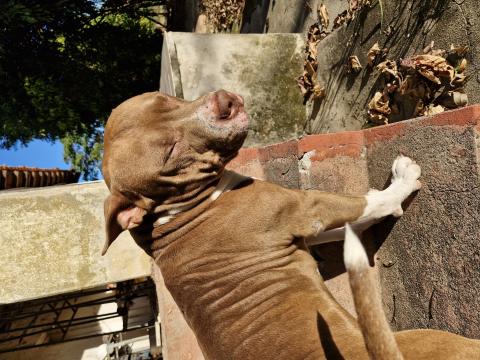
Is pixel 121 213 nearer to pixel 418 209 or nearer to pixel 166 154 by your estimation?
pixel 166 154

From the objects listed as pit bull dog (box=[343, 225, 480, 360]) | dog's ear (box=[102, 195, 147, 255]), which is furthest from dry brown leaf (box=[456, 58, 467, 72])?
dog's ear (box=[102, 195, 147, 255])

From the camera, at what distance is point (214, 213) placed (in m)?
2.86

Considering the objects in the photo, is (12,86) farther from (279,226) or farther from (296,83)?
(279,226)

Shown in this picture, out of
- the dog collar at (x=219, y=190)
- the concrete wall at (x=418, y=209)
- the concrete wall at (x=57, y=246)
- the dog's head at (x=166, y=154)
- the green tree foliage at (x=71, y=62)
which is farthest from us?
the green tree foliage at (x=71, y=62)

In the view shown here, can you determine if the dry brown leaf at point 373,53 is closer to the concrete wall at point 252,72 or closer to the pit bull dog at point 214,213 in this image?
the pit bull dog at point 214,213

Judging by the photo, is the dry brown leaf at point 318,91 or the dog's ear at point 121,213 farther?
the dry brown leaf at point 318,91

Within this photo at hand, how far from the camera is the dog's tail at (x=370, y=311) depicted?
1686 millimetres

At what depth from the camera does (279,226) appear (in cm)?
280

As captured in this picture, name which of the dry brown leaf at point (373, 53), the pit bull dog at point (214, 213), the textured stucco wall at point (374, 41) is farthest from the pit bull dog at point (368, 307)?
the dry brown leaf at point (373, 53)

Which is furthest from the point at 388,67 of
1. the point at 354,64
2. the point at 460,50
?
the point at 460,50

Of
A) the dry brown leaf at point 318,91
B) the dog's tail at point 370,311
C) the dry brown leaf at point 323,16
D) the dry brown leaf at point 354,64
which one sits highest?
the dry brown leaf at point 323,16

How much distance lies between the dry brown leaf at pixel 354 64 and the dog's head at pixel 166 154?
Result: 1.70 meters

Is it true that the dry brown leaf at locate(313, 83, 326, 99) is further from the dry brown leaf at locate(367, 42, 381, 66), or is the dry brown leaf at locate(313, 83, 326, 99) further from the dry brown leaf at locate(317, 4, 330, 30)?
the dry brown leaf at locate(367, 42, 381, 66)

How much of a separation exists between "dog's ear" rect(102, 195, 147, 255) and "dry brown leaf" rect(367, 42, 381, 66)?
2.45 meters
